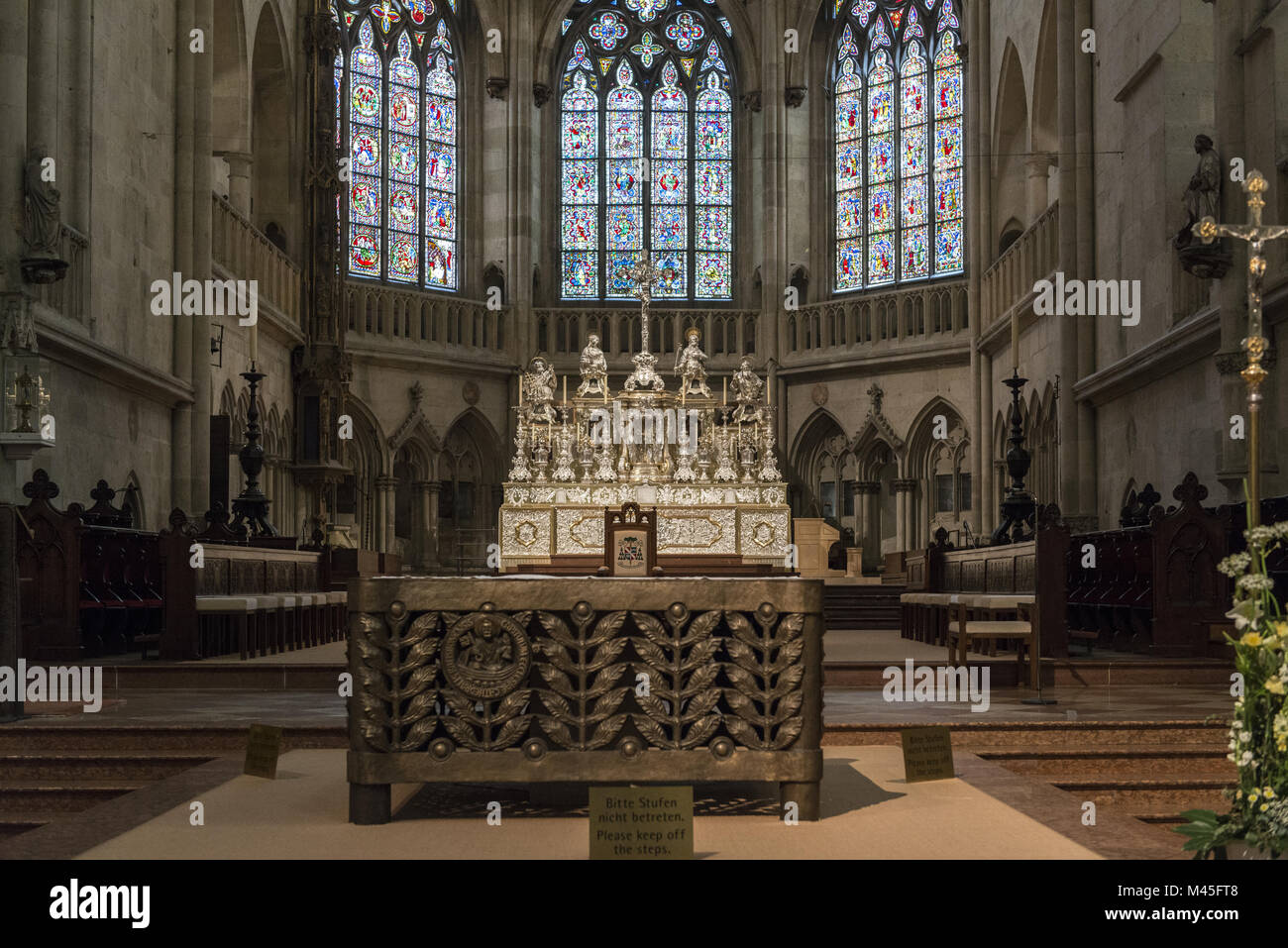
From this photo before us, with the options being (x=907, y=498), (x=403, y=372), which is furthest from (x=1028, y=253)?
(x=403, y=372)

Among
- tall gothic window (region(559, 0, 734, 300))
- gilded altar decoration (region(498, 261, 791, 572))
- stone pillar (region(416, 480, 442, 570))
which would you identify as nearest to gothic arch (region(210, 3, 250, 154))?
gilded altar decoration (region(498, 261, 791, 572))

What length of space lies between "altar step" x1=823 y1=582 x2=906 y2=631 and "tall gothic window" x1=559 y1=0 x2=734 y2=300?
8.95m

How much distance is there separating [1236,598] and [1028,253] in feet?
51.3

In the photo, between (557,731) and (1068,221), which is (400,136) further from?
(557,731)

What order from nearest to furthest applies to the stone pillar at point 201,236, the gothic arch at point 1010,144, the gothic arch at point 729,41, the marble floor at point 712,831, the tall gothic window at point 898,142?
1. the marble floor at point 712,831
2. the stone pillar at point 201,236
3. the gothic arch at point 1010,144
4. the tall gothic window at point 898,142
5. the gothic arch at point 729,41

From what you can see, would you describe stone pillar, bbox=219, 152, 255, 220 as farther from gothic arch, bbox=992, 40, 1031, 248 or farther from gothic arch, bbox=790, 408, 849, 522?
gothic arch, bbox=992, 40, 1031, 248

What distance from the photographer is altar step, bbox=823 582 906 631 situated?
54.4 ft

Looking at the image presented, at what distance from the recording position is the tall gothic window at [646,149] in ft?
82.5

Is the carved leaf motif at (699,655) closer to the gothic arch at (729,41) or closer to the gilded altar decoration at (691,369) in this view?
the gilded altar decoration at (691,369)

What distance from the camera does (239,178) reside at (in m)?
19.2

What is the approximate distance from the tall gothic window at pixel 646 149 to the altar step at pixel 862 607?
8954 millimetres

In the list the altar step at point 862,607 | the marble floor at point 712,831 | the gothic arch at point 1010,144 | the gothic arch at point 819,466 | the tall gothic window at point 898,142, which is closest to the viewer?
the marble floor at point 712,831

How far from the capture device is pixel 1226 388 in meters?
11.8

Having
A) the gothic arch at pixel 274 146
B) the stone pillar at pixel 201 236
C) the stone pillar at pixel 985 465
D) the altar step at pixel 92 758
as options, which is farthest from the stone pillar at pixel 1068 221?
the altar step at pixel 92 758
